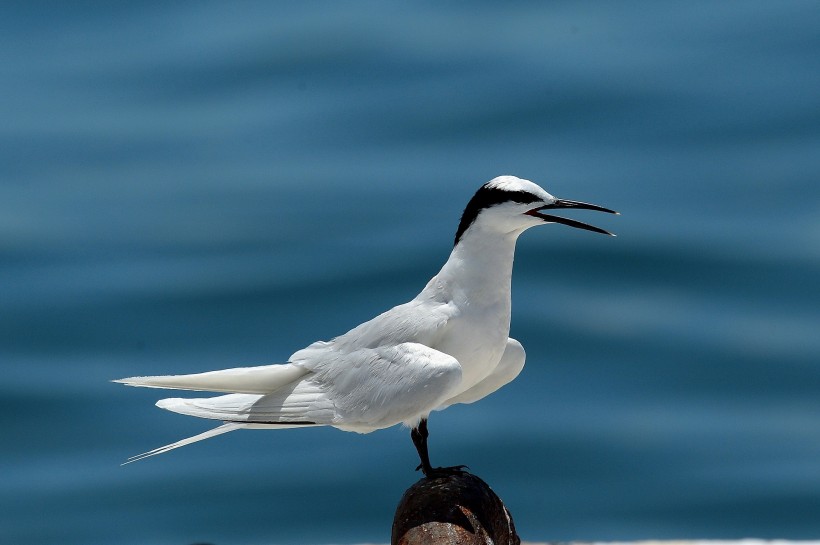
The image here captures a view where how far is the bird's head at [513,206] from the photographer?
5.80m

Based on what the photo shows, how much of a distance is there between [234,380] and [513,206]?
146 centimetres

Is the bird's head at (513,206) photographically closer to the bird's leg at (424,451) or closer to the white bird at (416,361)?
the white bird at (416,361)

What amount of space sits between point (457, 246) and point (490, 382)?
88cm

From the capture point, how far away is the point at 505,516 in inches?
244

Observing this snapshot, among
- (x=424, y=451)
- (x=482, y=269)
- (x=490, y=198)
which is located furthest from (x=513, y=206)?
(x=424, y=451)

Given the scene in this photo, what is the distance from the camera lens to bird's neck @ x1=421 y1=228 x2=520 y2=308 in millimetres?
6011

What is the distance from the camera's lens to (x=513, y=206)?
584cm

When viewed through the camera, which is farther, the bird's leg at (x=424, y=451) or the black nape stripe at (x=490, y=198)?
the bird's leg at (x=424, y=451)

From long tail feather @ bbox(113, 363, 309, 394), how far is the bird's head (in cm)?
113

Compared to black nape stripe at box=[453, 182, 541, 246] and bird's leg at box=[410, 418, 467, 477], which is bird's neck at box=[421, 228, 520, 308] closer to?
black nape stripe at box=[453, 182, 541, 246]

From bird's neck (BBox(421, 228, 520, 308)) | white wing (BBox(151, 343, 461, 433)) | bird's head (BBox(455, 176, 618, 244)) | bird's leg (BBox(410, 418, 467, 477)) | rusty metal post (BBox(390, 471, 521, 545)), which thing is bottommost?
rusty metal post (BBox(390, 471, 521, 545))

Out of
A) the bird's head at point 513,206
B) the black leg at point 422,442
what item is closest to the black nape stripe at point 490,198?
the bird's head at point 513,206

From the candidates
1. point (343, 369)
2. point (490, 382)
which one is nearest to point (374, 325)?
point (343, 369)

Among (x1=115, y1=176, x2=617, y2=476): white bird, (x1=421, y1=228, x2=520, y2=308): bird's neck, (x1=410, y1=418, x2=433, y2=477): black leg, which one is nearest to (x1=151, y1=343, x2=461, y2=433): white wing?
(x1=115, y1=176, x2=617, y2=476): white bird
